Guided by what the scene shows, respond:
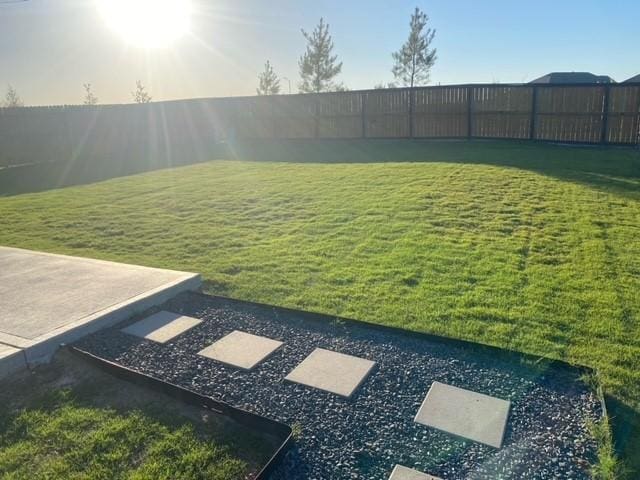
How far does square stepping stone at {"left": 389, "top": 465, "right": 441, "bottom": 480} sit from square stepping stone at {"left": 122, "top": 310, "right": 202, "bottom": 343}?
1850mm

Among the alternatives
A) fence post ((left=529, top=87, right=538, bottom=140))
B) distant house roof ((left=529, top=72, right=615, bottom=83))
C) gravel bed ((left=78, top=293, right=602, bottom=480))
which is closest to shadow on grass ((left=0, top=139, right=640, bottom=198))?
fence post ((left=529, top=87, right=538, bottom=140))

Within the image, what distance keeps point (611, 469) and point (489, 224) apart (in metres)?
3.87

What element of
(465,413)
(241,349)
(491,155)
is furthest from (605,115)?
(241,349)

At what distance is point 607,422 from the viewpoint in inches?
84.1

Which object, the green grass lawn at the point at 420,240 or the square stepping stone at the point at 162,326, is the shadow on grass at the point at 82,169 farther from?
the square stepping stone at the point at 162,326

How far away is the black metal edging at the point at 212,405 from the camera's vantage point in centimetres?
199

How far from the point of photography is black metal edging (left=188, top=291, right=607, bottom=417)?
257 cm

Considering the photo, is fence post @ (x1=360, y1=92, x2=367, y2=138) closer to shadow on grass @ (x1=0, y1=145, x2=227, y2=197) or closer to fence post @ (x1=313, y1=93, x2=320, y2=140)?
fence post @ (x1=313, y1=93, x2=320, y2=140)

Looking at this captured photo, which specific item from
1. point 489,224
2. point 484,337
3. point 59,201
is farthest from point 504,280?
point 59,201

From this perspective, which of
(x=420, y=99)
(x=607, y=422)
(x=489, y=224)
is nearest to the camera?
(x=607, y=422)

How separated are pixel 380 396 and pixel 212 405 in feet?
2.93

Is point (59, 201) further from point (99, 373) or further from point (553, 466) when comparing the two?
point (553, 466)

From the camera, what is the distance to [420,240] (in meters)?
5.00

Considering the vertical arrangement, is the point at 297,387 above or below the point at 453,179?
below
